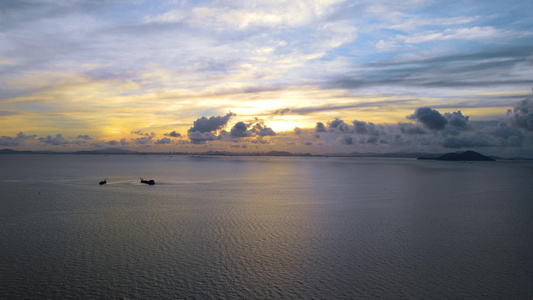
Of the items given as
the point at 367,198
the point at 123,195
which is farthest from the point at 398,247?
the point at 123,195

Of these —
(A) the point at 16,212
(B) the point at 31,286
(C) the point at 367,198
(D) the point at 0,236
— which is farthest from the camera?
(C) the point at 367,198

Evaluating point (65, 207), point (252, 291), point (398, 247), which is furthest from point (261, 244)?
point (65, 207)

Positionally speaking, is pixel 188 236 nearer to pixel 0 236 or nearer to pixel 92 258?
pixel 92 258

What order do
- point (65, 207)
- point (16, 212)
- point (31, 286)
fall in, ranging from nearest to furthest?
point (31, 286)
point (16, 212)
point (65, 207)

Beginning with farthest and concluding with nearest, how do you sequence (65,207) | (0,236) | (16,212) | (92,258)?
(65,207) → (16,212) → (0,236) → (92,258)

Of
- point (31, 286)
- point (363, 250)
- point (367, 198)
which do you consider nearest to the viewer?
point (31, 286)

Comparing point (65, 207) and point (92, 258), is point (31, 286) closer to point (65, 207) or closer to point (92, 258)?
point (92, 258)

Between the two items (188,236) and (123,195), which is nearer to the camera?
(188,236)

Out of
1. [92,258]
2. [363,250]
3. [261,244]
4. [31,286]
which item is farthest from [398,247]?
[31,286]

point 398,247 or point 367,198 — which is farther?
point 367,198
